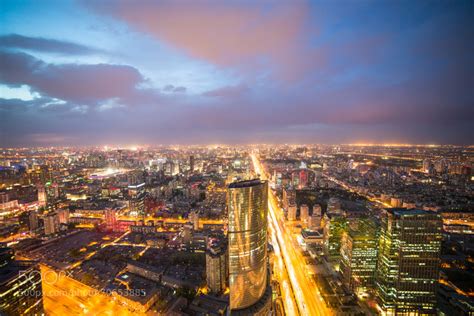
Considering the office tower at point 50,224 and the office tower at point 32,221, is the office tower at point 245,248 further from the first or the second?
the office tower at point 32,221

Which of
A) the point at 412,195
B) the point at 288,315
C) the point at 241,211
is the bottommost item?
the point at 288,315

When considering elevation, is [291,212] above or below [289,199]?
below

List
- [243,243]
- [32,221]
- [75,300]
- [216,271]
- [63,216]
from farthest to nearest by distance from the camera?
[63,216] → [32,221] → [216,271] → [75,300] → [243,243]

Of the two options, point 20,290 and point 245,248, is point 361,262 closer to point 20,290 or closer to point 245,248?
point 245,248

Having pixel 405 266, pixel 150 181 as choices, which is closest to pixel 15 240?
pixel 150 181

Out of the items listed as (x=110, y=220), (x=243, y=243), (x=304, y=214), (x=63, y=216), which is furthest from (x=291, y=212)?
(x=63, y=216)

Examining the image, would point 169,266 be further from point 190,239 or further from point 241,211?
point 241,211

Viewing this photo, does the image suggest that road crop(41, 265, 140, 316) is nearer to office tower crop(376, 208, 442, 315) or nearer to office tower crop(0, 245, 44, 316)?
office tower crop(0, 245, 44, 316)
